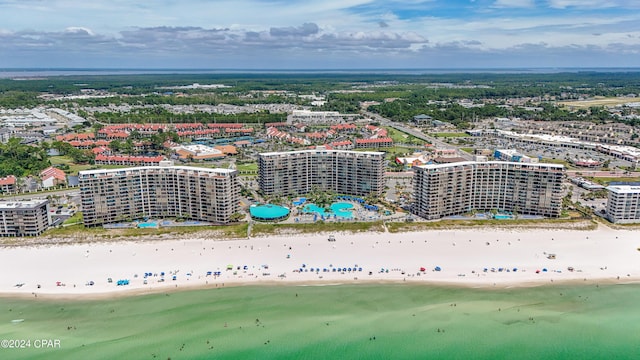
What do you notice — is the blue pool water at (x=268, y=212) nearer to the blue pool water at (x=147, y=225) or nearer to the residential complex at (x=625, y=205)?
the blue pool water at (x=147, y=225)

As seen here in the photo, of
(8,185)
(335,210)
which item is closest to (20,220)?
(8,185)

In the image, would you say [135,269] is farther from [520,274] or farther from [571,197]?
[571,197]

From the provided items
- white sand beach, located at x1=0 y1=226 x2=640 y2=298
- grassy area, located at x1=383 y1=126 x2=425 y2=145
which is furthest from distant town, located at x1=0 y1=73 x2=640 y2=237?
white sand beach, located at x1=0 y1=226 x2=640 y2=298

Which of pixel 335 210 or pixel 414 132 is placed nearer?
pixel 335 210

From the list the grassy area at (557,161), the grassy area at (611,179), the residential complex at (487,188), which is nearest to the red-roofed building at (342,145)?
the grassy area at (557,161)

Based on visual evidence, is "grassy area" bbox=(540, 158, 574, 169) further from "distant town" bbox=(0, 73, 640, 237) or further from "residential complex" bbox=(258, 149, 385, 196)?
"residential complex" bbox=(258, 149, 385, 196)

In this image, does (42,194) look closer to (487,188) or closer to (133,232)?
(133,232)

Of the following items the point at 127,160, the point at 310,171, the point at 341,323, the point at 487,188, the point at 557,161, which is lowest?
the point at 341,323
